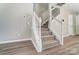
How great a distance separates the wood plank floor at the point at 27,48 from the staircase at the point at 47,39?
64 millimetres

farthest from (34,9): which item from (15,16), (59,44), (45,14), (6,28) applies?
(59,44)

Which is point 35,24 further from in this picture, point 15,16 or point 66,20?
point 66,20

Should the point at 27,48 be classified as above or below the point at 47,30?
below

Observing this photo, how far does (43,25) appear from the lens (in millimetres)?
1779

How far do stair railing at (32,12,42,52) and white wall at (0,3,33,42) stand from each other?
0.22 feet

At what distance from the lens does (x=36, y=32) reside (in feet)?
5.82

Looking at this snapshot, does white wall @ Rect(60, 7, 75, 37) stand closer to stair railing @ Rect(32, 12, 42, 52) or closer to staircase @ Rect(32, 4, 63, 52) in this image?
staircase @ Rect(32, 4, 63, 52)

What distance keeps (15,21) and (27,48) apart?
45cm

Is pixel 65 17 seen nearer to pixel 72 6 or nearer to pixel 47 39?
pixel 72 6

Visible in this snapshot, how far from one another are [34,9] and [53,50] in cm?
70

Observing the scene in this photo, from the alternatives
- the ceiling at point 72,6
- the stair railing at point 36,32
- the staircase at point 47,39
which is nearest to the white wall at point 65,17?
the ceiling at point 72,6

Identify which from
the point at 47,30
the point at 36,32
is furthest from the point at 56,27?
the point at 36,32

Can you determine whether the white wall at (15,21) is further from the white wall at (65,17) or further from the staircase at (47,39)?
the white wall at (65,17)

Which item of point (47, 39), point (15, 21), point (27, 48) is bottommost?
point (27, 48)
